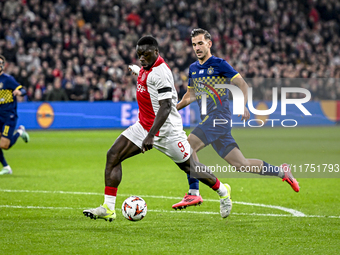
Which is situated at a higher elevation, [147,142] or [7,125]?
[147,142]

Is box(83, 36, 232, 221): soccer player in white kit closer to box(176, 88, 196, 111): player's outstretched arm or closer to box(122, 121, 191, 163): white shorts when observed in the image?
box(122, 121, 191, 163): white shorts

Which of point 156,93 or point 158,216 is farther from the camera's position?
point 158,216

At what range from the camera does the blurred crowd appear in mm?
22422

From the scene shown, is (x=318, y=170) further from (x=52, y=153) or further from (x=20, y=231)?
(x=20, y=231)

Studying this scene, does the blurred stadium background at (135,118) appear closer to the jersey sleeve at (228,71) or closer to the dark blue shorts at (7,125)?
the dark blue shorts at (7,125)

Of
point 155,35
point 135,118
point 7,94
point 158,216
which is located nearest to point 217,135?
point 158,216

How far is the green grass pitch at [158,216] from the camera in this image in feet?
16.4

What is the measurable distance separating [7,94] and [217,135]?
229 inches

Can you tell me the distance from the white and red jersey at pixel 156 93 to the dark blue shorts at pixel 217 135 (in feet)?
2.78

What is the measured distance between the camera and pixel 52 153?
48.7ft

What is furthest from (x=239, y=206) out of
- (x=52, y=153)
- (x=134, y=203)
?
(x=52, y=153)

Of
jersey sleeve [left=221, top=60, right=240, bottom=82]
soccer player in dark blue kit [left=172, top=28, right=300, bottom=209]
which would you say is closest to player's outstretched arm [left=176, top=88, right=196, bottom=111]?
soccer player in dark blue kit [left=172, top=28, right=300, bottom=209]

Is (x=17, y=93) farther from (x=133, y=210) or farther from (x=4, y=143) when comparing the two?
(x=133, y=210)

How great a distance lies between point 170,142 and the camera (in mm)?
5984
